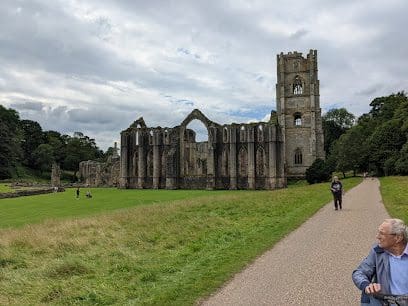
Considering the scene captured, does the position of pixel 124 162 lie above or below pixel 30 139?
below

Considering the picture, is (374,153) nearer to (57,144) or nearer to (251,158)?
(251,158)

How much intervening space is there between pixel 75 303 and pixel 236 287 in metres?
2.99

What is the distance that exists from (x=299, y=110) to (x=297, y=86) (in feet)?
13.8

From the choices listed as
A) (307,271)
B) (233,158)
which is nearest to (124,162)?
(233,158)

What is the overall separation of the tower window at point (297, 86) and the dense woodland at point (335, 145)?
10.1 metres

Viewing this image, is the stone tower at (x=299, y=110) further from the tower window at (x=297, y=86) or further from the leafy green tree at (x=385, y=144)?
the leafy green tree at (x=385, y=144)

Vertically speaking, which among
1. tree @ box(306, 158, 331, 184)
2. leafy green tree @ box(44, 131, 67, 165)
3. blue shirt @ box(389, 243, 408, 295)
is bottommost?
blue shirt @ box(389, 243, 408, 295)

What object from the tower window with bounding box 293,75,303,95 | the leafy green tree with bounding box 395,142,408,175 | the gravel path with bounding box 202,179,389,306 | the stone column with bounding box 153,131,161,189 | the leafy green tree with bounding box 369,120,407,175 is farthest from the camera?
the tower window with bounding box 293,75,303,95

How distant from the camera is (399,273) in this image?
4652 millimetres

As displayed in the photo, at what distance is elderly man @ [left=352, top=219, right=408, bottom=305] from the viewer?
15.2 ft

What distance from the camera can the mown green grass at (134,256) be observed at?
8.98 meters

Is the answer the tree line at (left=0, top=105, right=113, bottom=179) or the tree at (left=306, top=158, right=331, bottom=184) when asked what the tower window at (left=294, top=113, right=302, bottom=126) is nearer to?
the tree at (left=306, top=158, right=331, bottom=184)

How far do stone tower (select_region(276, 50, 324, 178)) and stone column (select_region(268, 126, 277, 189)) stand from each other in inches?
504

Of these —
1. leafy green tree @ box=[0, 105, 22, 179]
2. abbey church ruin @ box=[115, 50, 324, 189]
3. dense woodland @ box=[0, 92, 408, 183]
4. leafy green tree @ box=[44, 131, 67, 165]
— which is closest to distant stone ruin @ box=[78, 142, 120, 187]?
abbey church ruin @ box=[115, 50, 324, 189]
